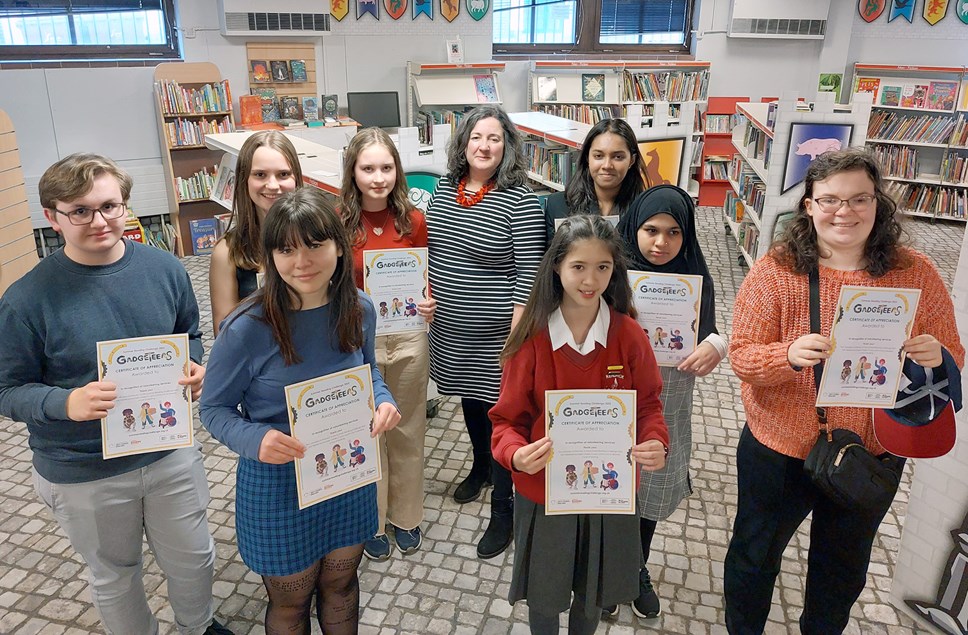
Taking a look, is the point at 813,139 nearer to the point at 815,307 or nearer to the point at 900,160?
the point at 815,307

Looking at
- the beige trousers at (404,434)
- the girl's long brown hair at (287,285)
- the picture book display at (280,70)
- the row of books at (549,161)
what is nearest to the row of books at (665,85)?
the row of books at (549,161)

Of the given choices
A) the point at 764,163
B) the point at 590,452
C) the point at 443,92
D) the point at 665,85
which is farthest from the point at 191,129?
the point at 590,452

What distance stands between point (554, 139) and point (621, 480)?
10.2 ft

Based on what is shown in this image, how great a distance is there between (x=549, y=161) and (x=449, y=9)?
11.9 ft

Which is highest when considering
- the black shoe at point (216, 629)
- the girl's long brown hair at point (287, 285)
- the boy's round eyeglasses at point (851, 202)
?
the boy's round eyeglasses at point (851, 202)

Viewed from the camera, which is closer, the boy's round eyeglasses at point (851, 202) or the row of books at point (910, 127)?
the boy's round eyeglasses at point (851, 202)

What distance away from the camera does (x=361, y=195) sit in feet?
7.97

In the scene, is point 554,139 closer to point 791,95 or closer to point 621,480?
point 621,480

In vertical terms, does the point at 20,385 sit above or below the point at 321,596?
above

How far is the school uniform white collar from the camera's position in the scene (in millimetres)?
1744

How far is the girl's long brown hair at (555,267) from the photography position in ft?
5.65

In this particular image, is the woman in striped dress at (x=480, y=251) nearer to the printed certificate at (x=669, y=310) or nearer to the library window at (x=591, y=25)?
the printed certificate at (x=669, y=310)

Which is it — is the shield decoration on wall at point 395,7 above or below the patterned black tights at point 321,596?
above

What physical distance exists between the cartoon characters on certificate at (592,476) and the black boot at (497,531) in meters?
1.09
